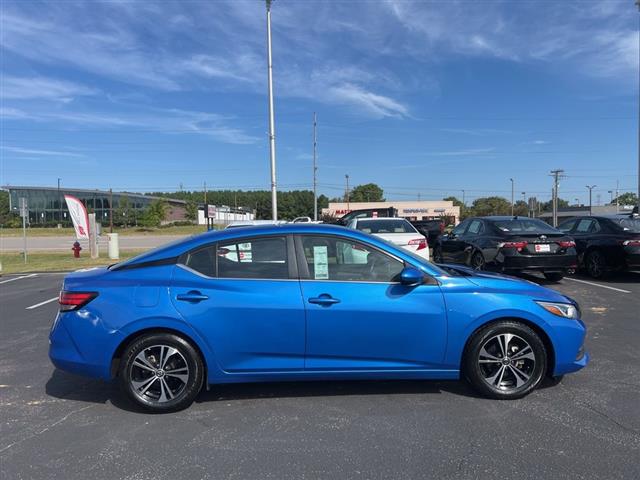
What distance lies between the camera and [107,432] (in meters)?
3.73

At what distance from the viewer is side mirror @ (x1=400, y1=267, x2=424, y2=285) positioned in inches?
157

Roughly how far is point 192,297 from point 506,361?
2.72 metres

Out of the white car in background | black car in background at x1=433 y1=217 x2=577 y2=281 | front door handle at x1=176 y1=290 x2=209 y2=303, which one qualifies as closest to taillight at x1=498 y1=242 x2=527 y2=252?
black car in background at x1=433 y1=217 x2=577 y2=281

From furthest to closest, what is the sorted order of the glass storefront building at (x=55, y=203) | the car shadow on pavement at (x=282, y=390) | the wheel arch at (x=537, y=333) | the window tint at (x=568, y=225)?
the glass storefront building at (x=55, y=203) → the window tint at (x=568, y=225) → the car shadow on pavement at (x=282, y=390) → the wheel arch at (x=537, y=333)

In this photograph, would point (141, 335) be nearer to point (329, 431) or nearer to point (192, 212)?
point (329, 431)

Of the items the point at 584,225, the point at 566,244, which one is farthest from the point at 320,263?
the point at 584,225

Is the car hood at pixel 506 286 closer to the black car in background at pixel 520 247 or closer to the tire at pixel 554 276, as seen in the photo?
the black car in background at pixel 520 247

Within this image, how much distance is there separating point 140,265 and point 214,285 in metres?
0.70

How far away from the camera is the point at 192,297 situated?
3.98m

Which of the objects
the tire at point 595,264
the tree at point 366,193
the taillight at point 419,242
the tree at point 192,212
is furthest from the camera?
the tree at point 366,193

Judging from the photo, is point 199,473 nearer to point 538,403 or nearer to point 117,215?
point 538,403

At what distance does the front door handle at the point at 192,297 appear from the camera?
3969 mm

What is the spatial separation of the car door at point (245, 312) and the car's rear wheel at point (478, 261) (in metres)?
7.39

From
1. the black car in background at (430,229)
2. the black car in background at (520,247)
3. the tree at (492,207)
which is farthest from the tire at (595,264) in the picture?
the tree at (492,207)
